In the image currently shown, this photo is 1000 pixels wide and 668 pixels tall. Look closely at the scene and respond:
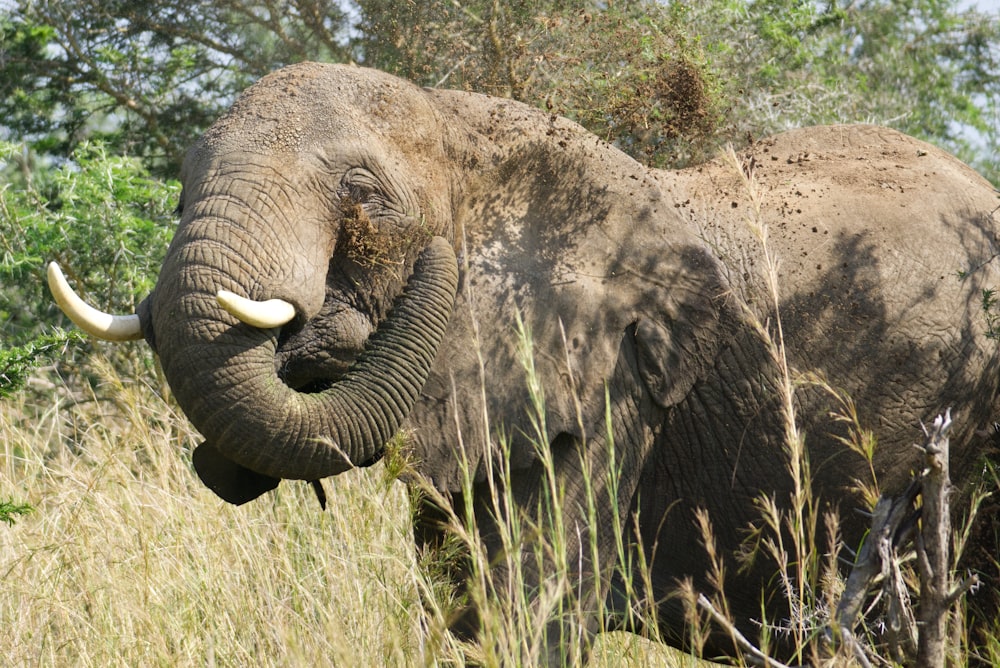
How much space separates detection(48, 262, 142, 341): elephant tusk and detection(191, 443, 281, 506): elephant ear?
0.46 meters

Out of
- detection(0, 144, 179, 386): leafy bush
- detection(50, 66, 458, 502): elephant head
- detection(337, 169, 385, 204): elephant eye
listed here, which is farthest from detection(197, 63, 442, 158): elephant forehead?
detection(0, 144, 179, 386): leafy bush

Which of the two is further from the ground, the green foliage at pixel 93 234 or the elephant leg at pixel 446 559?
the elephant leg at pixel 446 559

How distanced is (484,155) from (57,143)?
640cm

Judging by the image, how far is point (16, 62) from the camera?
957cm

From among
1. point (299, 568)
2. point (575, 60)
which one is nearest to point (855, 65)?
point (575, 60)

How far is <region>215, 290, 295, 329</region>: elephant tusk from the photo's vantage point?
11.9 ft

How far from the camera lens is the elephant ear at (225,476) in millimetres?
4160

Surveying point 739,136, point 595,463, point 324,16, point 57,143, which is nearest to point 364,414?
point 595,463

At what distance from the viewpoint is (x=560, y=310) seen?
14.6 feet

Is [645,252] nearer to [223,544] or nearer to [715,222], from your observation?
[715,222]

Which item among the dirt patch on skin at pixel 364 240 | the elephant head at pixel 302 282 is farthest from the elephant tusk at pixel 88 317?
the dirt patch on skin at pixel 364 240

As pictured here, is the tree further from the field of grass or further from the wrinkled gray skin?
the field of grass

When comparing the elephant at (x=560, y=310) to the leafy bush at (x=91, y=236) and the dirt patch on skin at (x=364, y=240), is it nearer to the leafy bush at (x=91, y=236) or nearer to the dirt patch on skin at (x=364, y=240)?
Result: the dirt patch on skin at (x=364, y=240)

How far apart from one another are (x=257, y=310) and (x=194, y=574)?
6.86ft
